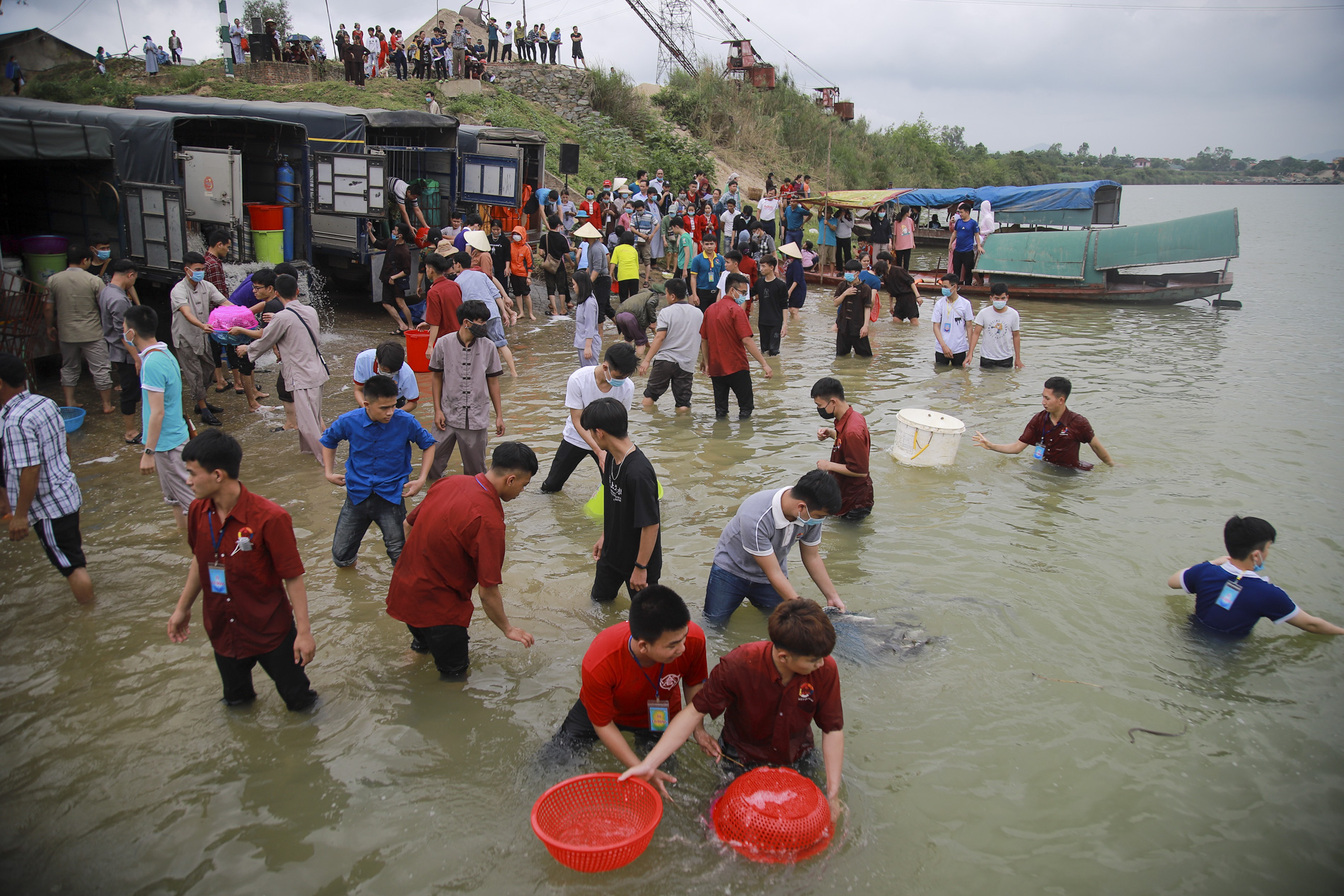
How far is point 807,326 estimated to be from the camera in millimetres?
15555

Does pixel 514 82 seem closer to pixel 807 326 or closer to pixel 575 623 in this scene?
pixel 807 326

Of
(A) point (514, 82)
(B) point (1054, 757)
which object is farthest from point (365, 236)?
(A) point (514, 82)

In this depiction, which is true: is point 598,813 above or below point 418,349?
below

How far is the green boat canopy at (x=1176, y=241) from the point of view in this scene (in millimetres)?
18188

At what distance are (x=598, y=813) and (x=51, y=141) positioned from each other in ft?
38.2

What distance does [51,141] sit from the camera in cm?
1007

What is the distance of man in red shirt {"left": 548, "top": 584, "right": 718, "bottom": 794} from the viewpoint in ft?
9.93

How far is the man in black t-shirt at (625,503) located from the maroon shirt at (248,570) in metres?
1.52

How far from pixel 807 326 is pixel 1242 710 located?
39.1ft

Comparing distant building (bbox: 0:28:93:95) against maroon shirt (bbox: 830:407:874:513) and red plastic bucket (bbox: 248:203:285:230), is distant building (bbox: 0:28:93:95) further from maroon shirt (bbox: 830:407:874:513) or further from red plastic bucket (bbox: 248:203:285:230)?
maroon shirt (bbox: 830:407:874:513)

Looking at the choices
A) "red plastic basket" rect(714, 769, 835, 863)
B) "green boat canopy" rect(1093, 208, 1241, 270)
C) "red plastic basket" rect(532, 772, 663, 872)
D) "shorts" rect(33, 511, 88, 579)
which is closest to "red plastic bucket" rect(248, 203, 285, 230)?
"shorts" rect(33, 511, 88, 579)

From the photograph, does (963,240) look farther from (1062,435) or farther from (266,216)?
(266,216)

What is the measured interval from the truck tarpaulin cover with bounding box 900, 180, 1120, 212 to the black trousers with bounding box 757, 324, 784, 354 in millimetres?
12128

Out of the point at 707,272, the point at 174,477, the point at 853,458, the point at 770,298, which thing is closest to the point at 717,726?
the point at 853,458
